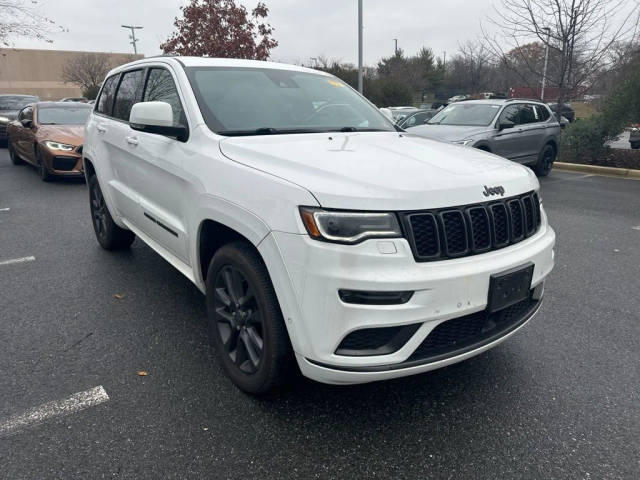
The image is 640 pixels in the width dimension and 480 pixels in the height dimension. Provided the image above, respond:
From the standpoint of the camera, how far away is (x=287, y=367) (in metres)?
2.35

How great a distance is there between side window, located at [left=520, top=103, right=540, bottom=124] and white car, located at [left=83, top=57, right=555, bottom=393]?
8.04 meters

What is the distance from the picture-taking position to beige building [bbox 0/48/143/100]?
60.3m

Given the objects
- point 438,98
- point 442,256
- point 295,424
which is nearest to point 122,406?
point 295,424

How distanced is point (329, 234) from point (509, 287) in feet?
3.08

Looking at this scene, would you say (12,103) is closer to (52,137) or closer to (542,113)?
(52,137)

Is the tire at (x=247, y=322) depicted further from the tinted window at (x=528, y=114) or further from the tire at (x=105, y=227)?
the tinted window at (x=528, y=114)

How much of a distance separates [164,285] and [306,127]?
2.01 metres

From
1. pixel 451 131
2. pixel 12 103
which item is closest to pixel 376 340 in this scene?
pixel 451 131

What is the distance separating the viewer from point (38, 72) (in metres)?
62.9

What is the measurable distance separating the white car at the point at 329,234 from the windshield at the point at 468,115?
693 centimetres

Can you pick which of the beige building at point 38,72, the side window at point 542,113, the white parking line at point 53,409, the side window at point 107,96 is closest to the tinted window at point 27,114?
the side window at point 107,96

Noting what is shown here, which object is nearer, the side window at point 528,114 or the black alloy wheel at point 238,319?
the black alloy wheel at point 238,319

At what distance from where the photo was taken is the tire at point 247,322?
2275 millimetres

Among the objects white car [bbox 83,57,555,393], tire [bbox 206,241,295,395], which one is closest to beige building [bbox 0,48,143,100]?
white car [bbox 83,57,555,393]
